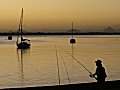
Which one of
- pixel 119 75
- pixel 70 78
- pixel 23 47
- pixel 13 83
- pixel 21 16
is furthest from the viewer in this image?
pixel 23 47

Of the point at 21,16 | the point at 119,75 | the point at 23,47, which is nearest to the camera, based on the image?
the point at 119,75

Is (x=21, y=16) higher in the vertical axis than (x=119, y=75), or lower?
higher

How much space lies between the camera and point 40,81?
88.5 feet

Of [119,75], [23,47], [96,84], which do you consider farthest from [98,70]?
[23,47]

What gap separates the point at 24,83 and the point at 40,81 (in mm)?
1455

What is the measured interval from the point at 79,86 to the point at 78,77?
1829cm

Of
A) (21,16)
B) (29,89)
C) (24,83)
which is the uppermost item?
(21,16)

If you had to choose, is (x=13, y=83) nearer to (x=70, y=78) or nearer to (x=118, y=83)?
(x=70, y=78)

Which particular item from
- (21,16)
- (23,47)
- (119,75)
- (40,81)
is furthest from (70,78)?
(23,47)

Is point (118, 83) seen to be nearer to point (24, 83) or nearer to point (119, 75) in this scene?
point (24, 83)

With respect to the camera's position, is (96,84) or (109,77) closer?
(96,84)

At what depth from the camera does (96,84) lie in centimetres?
1183

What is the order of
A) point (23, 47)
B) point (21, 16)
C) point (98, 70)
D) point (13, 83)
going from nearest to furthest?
point (98, 70), point (13, 83), point (21, 16), point (23, 47)

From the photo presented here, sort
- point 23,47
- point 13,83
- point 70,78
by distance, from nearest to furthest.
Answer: point 13,83 → point 70,78 → point 23,47
